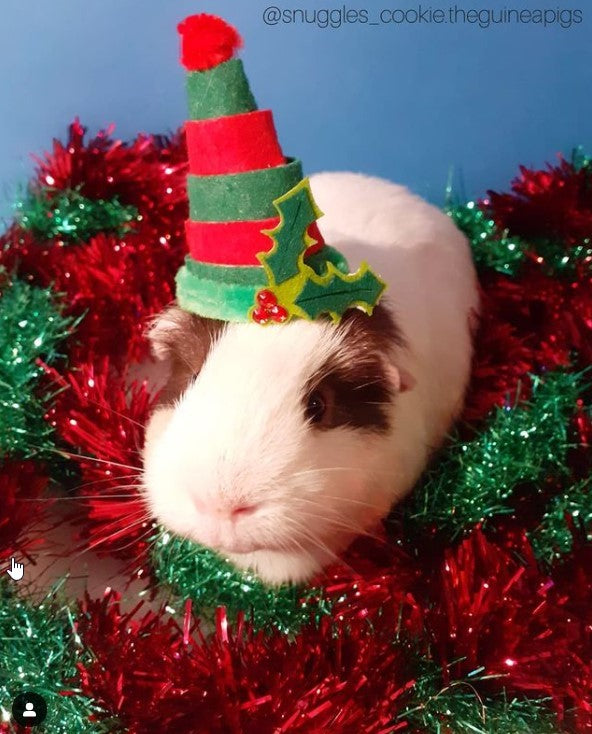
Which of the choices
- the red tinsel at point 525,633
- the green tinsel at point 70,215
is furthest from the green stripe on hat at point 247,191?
the green tinsel at point 70,215

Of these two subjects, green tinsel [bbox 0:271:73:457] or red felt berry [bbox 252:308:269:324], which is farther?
green tinsel [bbox 0:271:73:457]

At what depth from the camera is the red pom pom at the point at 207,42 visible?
0.66 meters

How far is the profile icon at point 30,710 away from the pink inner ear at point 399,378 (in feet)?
1.45

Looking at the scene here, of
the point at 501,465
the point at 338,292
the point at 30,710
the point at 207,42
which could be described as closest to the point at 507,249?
the point at 501,465

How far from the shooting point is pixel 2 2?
101cm

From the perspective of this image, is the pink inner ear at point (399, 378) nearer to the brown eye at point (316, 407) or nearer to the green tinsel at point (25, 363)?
the brown eye at point (316, 407)

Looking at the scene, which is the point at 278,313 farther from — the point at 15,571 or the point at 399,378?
the point at 15,571

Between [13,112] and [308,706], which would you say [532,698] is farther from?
[13,112]

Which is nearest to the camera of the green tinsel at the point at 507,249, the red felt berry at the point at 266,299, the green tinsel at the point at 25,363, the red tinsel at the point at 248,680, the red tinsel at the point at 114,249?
the red tinsel at the point at 248,680

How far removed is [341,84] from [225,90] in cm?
50

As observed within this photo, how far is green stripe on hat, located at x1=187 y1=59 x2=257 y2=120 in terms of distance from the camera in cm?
67

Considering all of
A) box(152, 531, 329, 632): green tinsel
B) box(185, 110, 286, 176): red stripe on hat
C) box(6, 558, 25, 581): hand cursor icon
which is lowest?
box(152, 531, 329, 632): green tinsel

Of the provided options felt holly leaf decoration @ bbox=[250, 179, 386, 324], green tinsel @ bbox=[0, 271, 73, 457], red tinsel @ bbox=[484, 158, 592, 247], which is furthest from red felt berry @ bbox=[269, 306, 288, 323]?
red tinsel @ bbox=[484, 158, 592, 247]

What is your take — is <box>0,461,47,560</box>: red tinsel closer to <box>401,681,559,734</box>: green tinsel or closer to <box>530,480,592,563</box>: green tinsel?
<box>401,681,559,734</box>: green tinsel
